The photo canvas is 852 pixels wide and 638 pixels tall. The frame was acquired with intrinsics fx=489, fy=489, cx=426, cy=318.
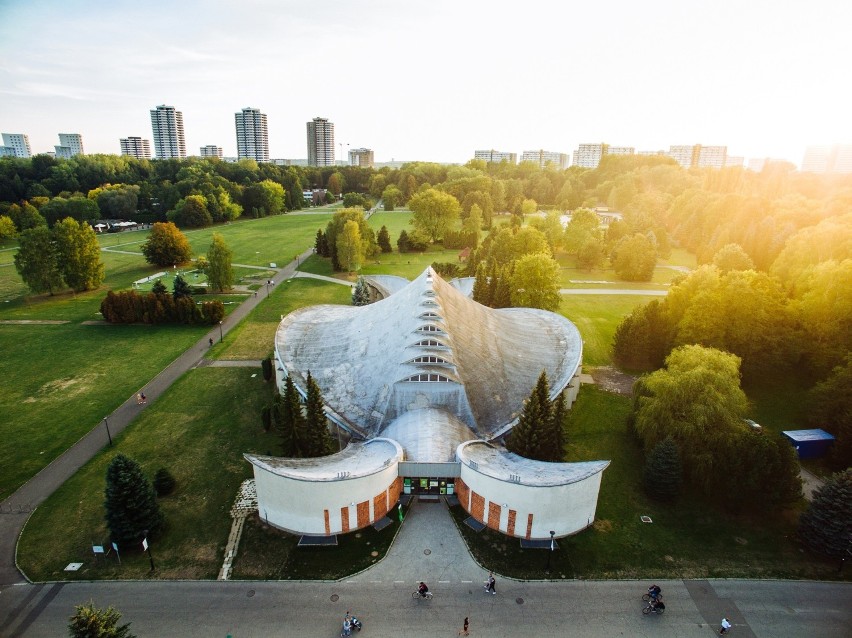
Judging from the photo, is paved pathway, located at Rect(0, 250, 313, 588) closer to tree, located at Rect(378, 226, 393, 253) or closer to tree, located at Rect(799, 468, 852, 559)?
tree, located at Rect(799, 468, 852, 559)

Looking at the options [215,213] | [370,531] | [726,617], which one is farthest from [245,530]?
[215,213]

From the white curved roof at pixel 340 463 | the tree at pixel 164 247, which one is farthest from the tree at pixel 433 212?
the white curved roof at pixel 340 463

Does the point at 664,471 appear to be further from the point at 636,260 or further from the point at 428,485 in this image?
the point at 636,260

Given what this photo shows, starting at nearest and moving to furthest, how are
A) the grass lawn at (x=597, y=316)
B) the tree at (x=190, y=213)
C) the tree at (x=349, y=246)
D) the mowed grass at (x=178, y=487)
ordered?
1. the mowed grass at (x=178, y=487)
2. the grass lawn at (x=597, y=316)
3. the tree at (x=349, y=246)
4. the tree at (x=190, y=213)

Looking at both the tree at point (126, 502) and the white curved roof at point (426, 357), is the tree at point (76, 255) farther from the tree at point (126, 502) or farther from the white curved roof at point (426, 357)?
the tree at point (126, 502)

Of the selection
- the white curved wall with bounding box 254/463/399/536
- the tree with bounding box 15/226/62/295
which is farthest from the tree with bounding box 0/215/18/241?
the white curved wall with bounding box 254/463/399/536

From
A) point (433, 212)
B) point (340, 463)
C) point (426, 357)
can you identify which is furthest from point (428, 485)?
point (433, 212)

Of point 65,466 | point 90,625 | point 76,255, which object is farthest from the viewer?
point 76,255
